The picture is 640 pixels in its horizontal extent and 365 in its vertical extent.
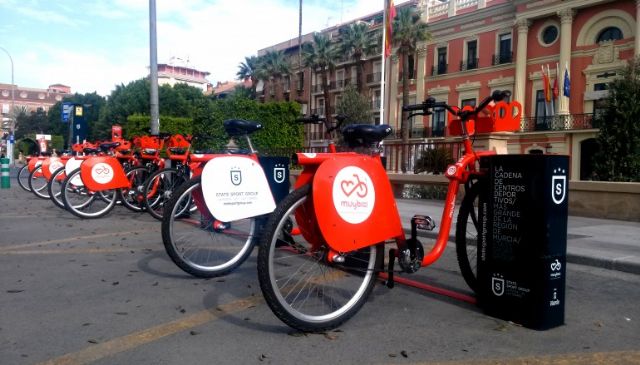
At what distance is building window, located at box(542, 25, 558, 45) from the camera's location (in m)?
33.9

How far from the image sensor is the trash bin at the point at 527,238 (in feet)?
11.3

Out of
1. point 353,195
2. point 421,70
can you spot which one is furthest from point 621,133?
point 421,70

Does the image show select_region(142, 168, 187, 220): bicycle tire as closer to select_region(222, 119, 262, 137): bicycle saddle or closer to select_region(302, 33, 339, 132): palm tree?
select_region(222, 119, 262, 137): bicycle saddle

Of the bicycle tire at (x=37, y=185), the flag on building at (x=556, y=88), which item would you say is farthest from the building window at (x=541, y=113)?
the bicycle tire at (x=37, y=185)

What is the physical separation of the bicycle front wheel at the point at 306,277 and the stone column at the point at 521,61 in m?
33.4

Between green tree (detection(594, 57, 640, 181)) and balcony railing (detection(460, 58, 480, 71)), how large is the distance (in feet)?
81.8

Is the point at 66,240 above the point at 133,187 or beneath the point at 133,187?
beneath

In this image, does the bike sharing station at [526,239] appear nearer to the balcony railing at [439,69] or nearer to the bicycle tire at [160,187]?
the bicycle tire at [160,187]

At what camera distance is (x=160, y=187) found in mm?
8180

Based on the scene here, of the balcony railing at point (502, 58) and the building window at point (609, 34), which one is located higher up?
the building window at point (609, 34)

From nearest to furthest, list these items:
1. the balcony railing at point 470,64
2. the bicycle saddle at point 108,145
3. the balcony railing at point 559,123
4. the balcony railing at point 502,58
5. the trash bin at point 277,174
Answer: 1. the trash bin at point 277,174
2. the bicycle saddle at point 108,145
3. the balcony railing at point 559,123
4. the balcony railing at point 502,58
5. the balcony railing at point 470,64

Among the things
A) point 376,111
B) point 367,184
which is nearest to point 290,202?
point 367,184

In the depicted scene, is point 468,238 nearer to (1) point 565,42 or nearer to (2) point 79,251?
(2) point 79,251

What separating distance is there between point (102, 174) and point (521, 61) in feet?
105
